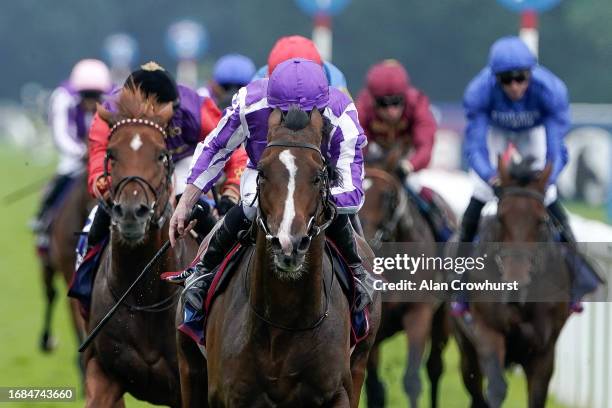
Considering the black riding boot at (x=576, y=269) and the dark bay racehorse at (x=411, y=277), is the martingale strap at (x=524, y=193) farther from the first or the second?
the dark bay racehorse at (x=411, y=277)

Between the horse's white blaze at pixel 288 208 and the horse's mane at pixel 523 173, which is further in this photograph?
the horse's mane at pixel 523 173

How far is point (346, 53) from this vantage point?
40.9 m

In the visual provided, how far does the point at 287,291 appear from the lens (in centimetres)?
490

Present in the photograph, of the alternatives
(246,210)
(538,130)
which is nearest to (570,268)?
(538,130)

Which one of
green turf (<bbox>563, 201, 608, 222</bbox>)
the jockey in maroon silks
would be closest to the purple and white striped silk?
the jockey in maroon silks

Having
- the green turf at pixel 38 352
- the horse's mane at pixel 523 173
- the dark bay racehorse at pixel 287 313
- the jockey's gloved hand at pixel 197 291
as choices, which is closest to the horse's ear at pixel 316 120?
the dark bay racehorse at pixel 287 313

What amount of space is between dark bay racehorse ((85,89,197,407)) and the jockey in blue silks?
250 centimetres

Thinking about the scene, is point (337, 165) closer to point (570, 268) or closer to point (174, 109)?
point (174, 109)

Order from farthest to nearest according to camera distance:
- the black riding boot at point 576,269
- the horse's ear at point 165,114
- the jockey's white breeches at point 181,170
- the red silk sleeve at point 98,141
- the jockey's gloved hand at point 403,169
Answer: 1. the jockey's gloved hand at point 403,169
2. the black riding boot at point 576,269
3. the jockey's white breeches at point 181,170
4. the red silk sleeve at point 98,141
5. the horse's ear at point 165,114

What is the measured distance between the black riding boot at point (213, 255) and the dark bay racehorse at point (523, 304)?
8.40ft

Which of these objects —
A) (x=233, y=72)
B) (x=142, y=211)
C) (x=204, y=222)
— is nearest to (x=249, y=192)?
(x=142, y=211)

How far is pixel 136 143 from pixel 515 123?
131 inches

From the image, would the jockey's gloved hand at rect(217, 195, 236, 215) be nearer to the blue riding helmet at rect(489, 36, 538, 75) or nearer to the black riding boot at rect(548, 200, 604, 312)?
the black riding boot at rect(548, 200, 604, 312)

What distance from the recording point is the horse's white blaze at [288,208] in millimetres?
4410
